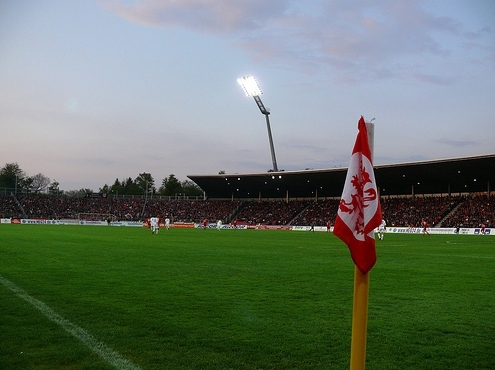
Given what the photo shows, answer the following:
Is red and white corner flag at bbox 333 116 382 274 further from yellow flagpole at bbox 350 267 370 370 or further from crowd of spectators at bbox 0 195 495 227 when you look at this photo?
crowd of spectators at bbox 0 195 495 227

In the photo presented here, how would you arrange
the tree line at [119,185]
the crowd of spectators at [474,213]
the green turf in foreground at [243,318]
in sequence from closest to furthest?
the green turf in foreground at [243,318] → the crowd of spectators at [474,213] → the tree line at [119,185]

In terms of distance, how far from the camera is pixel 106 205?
286 ft

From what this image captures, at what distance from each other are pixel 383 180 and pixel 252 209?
24.5m

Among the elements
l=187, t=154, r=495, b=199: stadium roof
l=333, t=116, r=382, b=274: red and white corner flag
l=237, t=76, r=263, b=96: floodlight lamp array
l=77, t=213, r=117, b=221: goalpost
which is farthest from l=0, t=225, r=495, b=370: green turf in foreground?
l=77, t=213, r=117, b=221: goalpost

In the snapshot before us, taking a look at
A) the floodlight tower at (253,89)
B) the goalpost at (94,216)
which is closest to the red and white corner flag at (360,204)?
the floodlight tower at (253,89)

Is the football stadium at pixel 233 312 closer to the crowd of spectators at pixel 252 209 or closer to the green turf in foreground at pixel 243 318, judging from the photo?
the green turf in foreground at pixel 243 318

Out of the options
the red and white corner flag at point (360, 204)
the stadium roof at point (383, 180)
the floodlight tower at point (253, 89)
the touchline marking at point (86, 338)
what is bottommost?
the touchline marking at point (86, 338)

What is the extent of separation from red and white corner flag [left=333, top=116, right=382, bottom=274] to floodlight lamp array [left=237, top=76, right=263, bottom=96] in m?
66.6

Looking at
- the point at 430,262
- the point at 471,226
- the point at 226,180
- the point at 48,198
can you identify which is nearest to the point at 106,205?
the point at 48,198

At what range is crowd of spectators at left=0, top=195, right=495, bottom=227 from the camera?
58.7 m

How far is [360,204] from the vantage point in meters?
3.64

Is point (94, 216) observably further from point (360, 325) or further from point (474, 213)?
point (360, 325)

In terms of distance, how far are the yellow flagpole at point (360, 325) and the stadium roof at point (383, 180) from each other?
50.2 meters

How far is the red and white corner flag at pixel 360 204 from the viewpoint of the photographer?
3.57 meters
